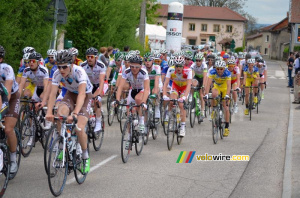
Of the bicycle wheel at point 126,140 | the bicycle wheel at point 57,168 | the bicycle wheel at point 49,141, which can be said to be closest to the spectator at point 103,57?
the bicycle wheel at point 126,140

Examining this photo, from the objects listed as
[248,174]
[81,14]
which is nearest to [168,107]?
[248,174]

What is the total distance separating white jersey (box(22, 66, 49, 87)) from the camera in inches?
433

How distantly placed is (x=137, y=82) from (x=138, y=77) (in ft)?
0.60

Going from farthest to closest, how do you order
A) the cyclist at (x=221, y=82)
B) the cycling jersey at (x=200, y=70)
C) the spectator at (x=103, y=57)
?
the spectator at (x=103, y=57), the cycling jersey at (x=200, y=70), the cyclist at (x=221, y=82)

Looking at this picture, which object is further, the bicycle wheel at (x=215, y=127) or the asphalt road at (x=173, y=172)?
the bicycle wheel at (x=215, y=127)

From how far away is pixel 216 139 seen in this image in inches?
512

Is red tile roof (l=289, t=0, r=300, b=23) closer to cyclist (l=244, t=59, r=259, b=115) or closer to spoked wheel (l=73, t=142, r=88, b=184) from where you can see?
cyclist (l=244, t=59, r=259, b=115)

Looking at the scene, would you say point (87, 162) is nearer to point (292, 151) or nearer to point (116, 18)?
point (292, 151)

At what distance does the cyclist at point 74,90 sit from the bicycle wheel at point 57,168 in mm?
498

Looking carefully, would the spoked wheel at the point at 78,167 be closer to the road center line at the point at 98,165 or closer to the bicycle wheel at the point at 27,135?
the road center line at the point at 98,165

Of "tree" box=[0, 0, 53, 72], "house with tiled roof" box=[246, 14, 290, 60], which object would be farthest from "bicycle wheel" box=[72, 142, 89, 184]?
"house with tiled roof" box=[246, 14, 290, 60]

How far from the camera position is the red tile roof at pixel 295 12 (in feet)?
288

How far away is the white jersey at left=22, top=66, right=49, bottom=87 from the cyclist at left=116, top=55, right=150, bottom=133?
150 cm

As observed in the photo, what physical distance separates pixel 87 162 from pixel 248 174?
116 inches
